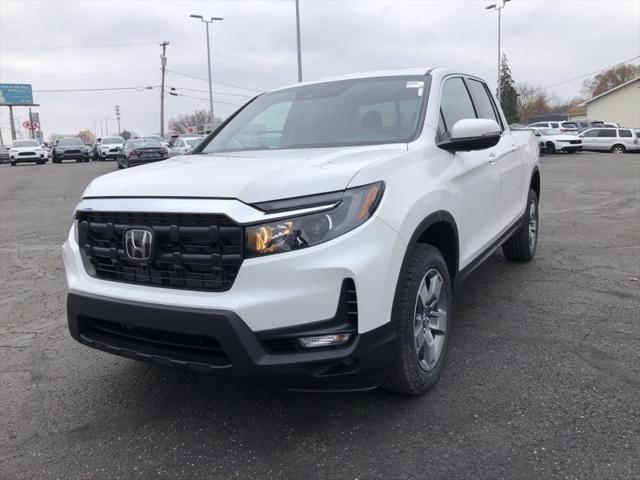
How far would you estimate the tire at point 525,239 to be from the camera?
568cm

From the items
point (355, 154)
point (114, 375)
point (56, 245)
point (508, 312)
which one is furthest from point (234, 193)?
point (56, 245)

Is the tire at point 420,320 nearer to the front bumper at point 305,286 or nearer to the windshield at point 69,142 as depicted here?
the front bumper at point 305,286

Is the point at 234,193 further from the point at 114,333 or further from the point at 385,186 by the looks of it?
the point at 114,333

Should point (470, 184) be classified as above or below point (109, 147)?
below

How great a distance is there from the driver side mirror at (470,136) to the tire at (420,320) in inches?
27.6

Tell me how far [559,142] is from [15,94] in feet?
224

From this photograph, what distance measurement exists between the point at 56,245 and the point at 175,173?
18.5ft

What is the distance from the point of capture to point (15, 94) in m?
72.4

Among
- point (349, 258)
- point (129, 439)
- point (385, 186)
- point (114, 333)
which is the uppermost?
point (385, 186)

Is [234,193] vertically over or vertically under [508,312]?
over

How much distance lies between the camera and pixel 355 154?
9.86 feet

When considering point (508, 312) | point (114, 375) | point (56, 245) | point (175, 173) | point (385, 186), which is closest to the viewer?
point (385, 186)

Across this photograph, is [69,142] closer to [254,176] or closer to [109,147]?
[109,147]

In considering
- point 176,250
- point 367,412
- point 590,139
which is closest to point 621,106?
point 590,139
